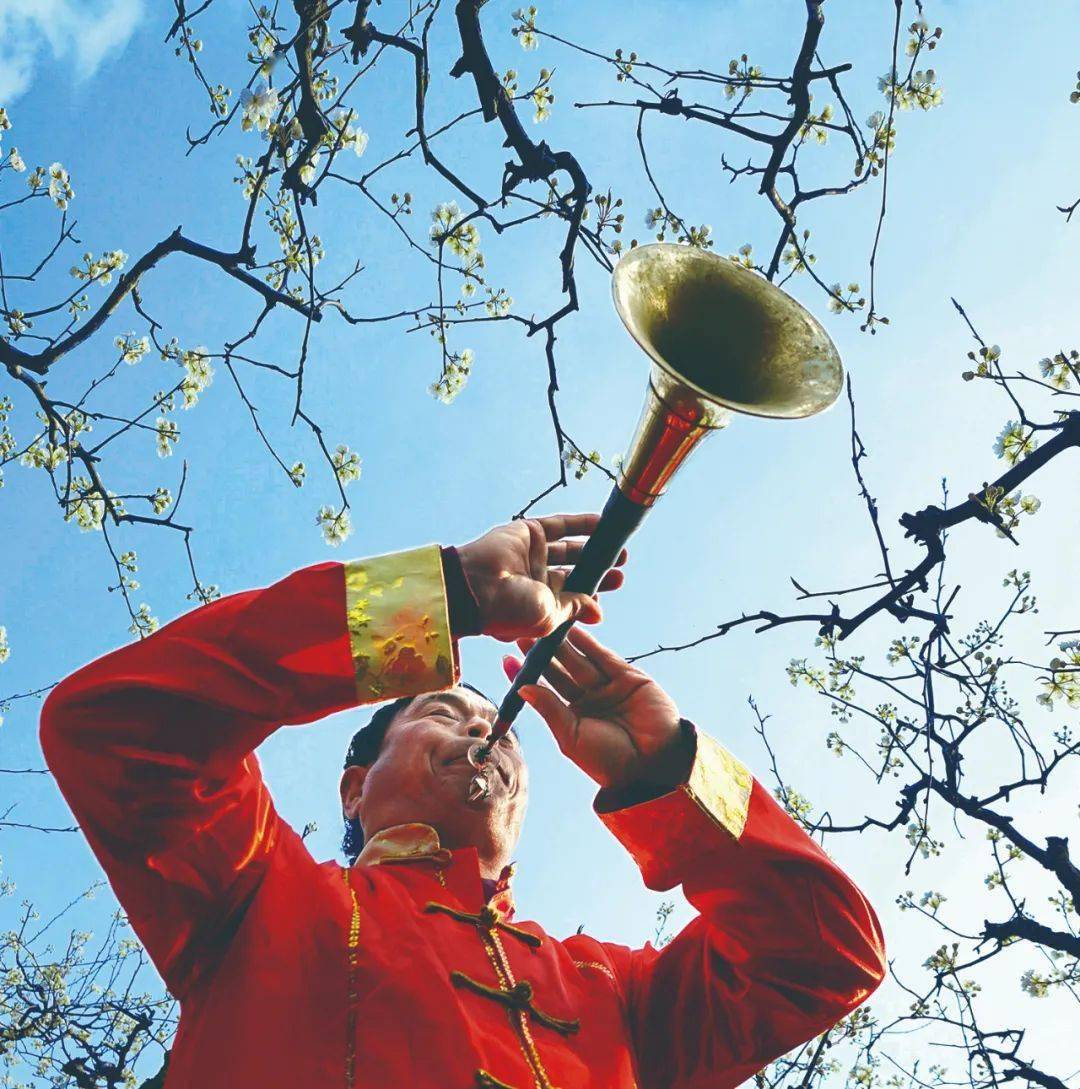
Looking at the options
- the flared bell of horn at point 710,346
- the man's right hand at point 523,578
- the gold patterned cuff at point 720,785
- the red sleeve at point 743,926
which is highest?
the flared bell of horn at point 710,346

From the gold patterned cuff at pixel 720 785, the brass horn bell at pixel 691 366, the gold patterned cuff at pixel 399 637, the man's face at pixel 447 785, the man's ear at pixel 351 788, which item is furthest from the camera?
the man's ear at pixel 351 788

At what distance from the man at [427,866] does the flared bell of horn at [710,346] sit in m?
0.38

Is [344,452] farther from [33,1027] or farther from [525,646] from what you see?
[33,1027]

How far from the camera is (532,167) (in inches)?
159

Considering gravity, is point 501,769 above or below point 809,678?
below

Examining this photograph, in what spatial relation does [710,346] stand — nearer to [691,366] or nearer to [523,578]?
[691,366]

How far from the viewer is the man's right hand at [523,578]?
2436 mm

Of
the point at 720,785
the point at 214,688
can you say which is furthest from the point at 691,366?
the point at 214,688

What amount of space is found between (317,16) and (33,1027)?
607 centimetres

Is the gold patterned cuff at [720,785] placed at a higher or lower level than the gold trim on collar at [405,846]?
lower

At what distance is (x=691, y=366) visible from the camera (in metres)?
3.06

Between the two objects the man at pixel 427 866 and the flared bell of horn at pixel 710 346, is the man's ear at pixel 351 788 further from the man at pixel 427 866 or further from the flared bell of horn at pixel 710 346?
the flared bell of horn at pixel 710 346

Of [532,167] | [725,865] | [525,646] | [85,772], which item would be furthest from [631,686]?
[532,167]

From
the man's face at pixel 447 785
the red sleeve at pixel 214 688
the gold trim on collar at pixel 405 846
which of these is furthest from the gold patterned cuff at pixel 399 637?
the man's face at pixel 447 785
